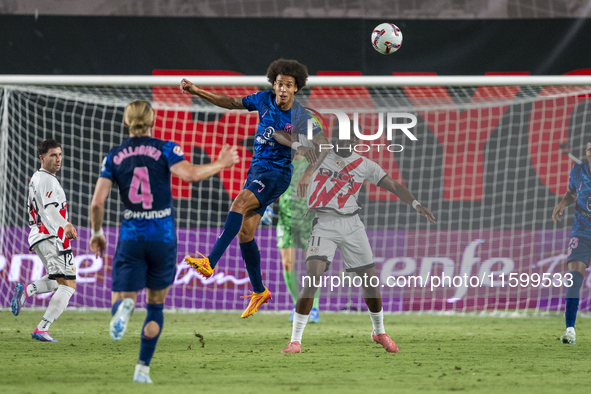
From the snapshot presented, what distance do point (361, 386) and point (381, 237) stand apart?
6422 millimetres

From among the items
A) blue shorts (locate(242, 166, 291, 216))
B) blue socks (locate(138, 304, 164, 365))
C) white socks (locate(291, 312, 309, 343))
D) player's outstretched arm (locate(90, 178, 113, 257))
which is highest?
blue shorts (locate(242, 166, 291, 216))

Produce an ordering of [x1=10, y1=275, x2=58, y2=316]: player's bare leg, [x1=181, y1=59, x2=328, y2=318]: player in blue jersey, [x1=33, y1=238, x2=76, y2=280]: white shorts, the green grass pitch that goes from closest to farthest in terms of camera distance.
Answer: the green grass pitch < [x1=181, y1=59, x2=328, y2=318]: player in blue jersey < [x1=33, y1=238, x2=76, y2=280]: white shorts < [x1=10, y1=275, x2=58, y2=316]: player's bare leg

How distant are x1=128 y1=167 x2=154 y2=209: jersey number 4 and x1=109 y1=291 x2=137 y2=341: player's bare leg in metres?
0.61

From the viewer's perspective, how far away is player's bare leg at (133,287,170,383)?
455 cm

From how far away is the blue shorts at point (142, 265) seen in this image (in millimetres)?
4512

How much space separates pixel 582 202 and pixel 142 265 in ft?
16.2

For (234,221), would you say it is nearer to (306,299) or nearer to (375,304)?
(306,299)

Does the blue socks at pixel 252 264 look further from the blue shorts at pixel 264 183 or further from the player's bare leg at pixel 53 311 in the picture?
the player's bare leg at pixel 53 311

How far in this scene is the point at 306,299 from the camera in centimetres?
630

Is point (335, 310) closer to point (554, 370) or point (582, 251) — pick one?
point (582, 251)

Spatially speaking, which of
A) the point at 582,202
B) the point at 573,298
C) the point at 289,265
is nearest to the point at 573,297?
the point at 573,298

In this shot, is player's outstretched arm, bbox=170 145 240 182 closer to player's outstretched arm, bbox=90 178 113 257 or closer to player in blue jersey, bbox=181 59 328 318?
player's outstretched arm, bbox=90 178 113 257

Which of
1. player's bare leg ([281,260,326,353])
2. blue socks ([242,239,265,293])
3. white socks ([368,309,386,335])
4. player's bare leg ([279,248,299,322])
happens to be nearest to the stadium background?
player's bare leg ([279,248,299,322])

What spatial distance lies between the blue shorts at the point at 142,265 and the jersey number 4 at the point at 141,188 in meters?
0.28
